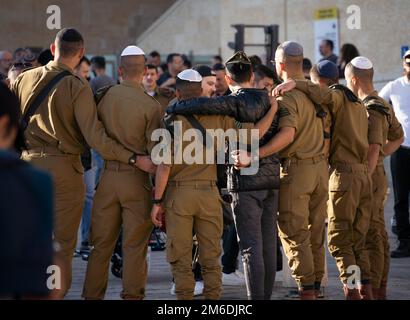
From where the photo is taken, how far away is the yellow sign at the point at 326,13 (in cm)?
2106

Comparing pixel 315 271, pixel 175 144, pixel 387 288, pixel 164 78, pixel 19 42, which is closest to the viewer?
pixel 175 144

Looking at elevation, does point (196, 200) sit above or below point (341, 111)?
below

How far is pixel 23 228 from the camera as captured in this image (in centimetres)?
327

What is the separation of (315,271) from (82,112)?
7.61 ft

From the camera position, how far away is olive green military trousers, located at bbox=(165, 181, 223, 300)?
25.6 feet

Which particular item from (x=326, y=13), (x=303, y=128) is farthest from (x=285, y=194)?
(x=326, y=13)

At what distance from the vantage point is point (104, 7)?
28344 mm

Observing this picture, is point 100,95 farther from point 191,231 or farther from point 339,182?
point 339,182

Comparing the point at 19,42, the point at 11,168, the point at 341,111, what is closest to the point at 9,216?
the point at 11,168

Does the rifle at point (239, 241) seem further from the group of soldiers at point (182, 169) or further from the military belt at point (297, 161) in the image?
the military belt at point (297, 161)

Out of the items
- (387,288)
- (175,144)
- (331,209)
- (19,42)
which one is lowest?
(387,288)

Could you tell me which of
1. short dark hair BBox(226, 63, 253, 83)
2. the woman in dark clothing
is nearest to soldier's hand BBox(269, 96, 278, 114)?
short dark hair BBox(226, 63, 253, 83)

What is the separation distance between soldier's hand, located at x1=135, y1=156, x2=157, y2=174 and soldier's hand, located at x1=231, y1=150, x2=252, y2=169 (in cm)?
61

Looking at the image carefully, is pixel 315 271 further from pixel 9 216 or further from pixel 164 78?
pixel 164 78
